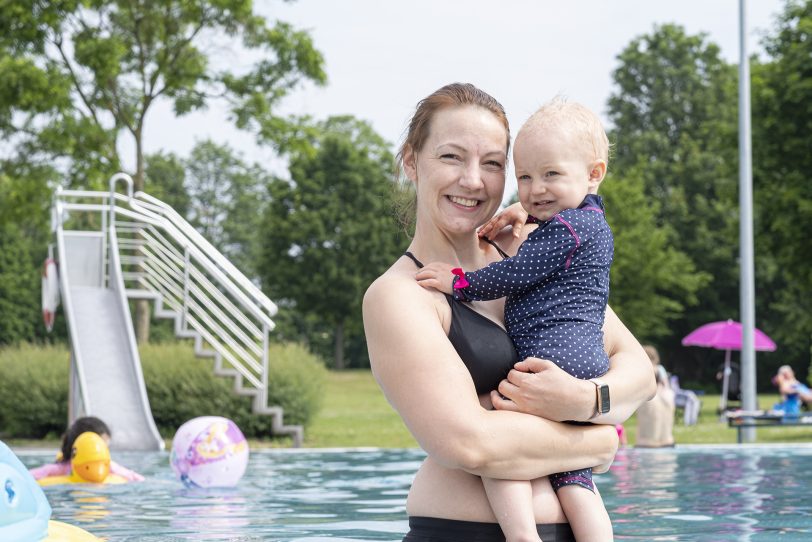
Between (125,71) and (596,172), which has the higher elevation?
(125,71)

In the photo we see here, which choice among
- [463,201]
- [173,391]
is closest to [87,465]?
[173,391]

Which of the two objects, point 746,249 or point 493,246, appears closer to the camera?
point 493,246

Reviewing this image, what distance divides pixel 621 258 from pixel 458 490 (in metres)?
38.2

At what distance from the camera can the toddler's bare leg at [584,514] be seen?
298 cm

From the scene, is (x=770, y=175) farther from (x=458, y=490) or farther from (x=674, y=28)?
(x=674, y=28)

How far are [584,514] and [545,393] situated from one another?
0.35 m

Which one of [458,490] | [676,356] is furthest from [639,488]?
[676,356]

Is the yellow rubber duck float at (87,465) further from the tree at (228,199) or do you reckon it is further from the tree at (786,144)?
the tree at (228,199)

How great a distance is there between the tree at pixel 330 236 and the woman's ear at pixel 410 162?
169 feet

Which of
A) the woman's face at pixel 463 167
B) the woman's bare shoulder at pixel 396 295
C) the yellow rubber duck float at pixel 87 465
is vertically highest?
the woman's face at pixel 463 167

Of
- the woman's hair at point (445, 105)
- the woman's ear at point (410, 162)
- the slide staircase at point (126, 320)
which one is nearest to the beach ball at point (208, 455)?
the slide staircase at point (126, 320)

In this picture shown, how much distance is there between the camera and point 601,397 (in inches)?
117

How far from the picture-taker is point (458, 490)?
3027mm

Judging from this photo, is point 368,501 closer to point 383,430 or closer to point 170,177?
point 383,430
